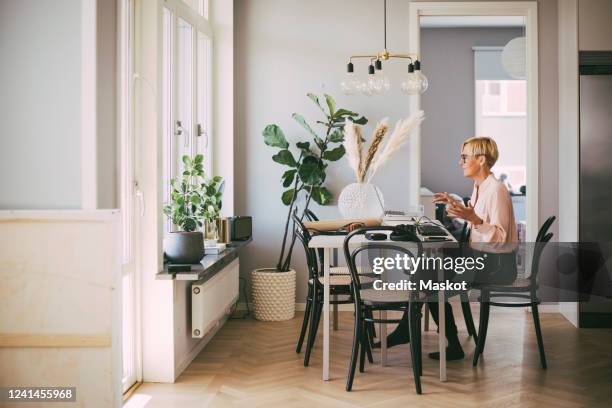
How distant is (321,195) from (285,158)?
17.1 inches

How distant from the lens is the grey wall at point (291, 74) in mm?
5652

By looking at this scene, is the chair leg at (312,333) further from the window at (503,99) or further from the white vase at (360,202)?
the window at (503,99)

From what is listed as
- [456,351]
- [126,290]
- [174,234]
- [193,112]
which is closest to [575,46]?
[456,351]

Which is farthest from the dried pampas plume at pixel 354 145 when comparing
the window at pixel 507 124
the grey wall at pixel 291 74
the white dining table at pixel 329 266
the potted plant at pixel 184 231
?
the window at pixel 507 124

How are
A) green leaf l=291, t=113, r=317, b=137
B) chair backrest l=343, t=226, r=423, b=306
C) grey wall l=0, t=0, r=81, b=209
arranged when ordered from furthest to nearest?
green leaf l=291, t=113, r=317, b=137 → chair backrest l=343, t=226, r=423, b=306 → grey wall l=0, t=0, r=81, b=209

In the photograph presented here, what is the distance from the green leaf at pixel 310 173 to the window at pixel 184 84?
76 centimetres

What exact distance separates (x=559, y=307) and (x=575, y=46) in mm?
2200

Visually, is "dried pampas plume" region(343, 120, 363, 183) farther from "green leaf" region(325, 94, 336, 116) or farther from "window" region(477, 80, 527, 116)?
"window" region(477, 80, 527, 116)

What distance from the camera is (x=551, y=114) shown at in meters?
5.60

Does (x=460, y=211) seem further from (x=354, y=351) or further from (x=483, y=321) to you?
(x=354, y=351)

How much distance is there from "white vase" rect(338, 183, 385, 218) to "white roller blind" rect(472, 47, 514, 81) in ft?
17.1

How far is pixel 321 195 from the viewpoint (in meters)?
5.47

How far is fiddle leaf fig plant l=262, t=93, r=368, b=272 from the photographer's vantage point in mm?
5328

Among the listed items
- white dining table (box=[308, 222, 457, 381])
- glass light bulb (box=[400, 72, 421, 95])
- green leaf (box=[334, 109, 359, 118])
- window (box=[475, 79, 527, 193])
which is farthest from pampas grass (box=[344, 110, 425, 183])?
window (box=[475, 79, 527, 193])
